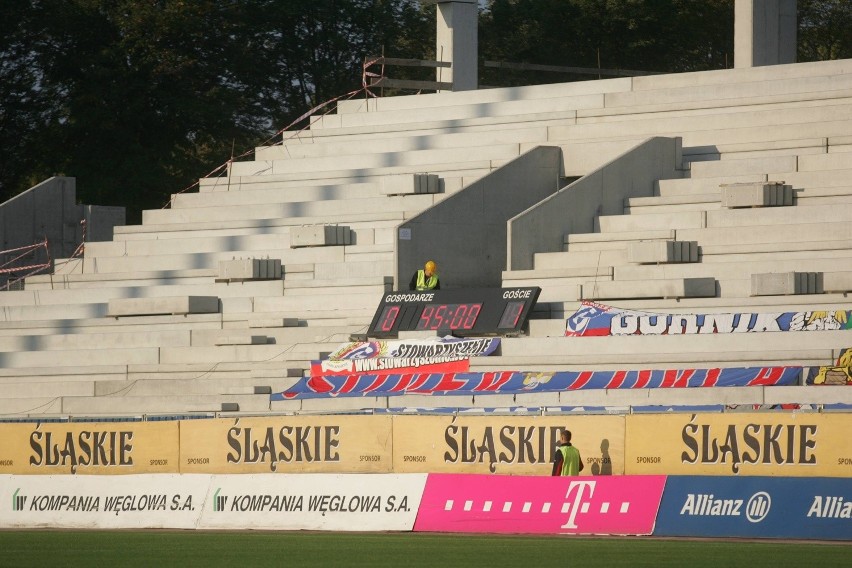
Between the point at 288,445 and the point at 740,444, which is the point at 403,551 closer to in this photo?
the point at 740,444

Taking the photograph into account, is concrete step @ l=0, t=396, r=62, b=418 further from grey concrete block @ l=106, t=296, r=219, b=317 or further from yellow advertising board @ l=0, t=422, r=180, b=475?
yellow advertising board @ l=0, t=422, r=180, b=475

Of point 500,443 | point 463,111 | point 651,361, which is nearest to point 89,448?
point 500,443

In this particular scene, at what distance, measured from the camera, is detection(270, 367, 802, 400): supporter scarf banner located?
24906 millimetres

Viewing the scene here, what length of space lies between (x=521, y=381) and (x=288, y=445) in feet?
14.7

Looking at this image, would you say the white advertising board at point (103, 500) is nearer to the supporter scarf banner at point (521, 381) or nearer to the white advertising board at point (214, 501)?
the white advertising board at point (214, 501)

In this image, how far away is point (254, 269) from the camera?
112 feet

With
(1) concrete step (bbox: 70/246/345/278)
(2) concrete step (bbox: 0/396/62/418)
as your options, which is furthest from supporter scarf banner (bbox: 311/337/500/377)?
(2) concrete step (bbox: 0/396/62/418)

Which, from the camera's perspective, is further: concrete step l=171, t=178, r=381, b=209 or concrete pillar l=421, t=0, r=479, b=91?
concrete pillar l=421, t=0, r=479, b=91

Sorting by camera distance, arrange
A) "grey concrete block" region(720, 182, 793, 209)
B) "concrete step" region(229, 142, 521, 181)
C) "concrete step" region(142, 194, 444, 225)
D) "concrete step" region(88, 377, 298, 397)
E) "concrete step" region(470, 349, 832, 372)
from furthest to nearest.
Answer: "concrete step" region(229, 142, 521, 181)
"concrete step" region(142, 194, 444, 225)
"grey concrete block" region(720, 182, 793, 209)
"concrete step" region(88, 377, 298, 397)
"concrete step" region(470, 349, 832, 372)

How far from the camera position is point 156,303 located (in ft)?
113

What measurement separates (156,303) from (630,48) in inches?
1349

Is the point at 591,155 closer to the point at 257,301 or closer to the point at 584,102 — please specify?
the point at 584,102

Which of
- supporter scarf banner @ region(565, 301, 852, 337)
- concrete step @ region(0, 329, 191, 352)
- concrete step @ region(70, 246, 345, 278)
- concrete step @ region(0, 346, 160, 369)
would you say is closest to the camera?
supporter scarf banner @ region(565, 301, 852, 337)

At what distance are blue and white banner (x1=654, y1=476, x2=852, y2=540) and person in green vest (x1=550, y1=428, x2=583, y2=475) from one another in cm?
157
